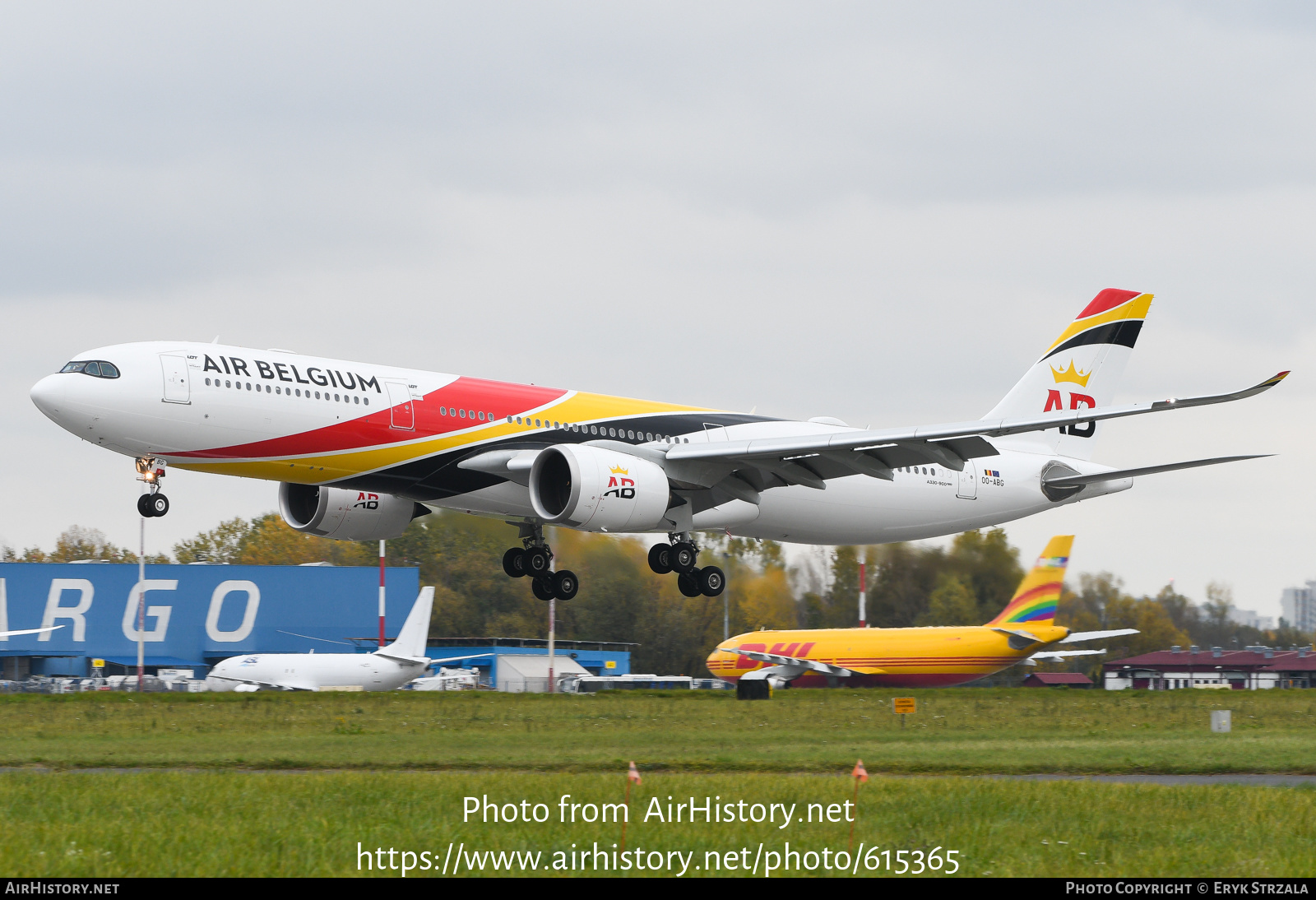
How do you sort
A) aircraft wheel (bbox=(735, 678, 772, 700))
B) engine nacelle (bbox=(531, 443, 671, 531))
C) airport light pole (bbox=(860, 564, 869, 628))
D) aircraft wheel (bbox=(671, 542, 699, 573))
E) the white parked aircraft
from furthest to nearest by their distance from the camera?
airport light pole (bbox=(860, 564, 869, 628))
the white parked aircraft
aircraft wheel (bbox=(735, 678, 772, 700))
aircraft wheel (bbox=(671, 542, 699, 573))
engine nacelle (bbox=(531, 443, 671, 531))

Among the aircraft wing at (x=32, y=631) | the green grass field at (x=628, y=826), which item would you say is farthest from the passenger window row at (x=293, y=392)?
the aircraft wing at (x=32, y=631)

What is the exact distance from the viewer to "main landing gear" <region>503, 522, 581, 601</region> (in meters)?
36.1

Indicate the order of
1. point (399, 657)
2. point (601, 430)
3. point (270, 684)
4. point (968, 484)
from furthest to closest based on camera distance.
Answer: point (399, 657), point (270, 684), point (968, 484), point (601, 430)

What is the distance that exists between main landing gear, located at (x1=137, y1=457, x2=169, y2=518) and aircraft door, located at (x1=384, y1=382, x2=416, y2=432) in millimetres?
4915

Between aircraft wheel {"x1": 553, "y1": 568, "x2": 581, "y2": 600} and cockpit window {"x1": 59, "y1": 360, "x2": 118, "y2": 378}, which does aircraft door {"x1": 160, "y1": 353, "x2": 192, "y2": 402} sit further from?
aircraft wheel {"x1": 553, "y1": 568, "x2": 581, "y2": 600}

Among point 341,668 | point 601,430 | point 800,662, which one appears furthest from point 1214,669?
point 601,430

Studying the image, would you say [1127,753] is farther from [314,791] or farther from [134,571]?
[134,571]

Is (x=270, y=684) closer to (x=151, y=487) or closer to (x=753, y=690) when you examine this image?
(x=753, y=690)

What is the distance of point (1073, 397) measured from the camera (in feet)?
145

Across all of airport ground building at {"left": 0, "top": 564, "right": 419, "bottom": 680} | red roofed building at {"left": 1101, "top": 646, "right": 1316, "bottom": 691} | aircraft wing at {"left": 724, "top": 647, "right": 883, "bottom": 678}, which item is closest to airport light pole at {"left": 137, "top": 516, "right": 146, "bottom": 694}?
airport ground building at {"left": 0, "top": 564, "right": 419, "bottom": 680}

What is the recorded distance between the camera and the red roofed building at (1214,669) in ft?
276

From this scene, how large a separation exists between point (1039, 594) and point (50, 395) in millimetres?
44019

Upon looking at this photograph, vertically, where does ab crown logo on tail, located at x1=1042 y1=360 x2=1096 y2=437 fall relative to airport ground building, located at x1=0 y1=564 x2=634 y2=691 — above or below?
above

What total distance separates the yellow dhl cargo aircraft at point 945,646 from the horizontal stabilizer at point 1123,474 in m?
20.1
